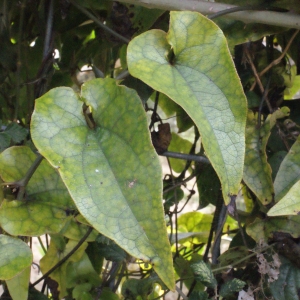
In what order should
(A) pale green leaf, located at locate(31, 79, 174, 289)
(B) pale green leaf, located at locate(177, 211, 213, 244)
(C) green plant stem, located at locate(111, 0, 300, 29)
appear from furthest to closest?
(B) pale green leaf, located at locate(177, 211, 213, 244) < (C) green plant stem, located at locate(111, 0, 300, 29) < (A) pale green leaf, located at locate(31, 79, 174, 289)

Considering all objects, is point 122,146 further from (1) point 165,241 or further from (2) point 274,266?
(2) point 274,266

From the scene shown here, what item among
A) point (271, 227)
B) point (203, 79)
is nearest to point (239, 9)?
point (203, 79)

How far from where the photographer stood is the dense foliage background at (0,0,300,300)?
1.10 ft

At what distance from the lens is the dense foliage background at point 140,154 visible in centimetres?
33

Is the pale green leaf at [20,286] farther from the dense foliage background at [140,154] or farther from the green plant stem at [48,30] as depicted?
the green plant stem at [48,30]

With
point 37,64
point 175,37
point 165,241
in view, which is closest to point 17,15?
point 37,64

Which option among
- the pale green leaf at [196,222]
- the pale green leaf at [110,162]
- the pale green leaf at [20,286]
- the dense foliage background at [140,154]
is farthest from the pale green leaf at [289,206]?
the pale green leaf at [196,222]

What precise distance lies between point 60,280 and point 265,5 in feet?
1.41

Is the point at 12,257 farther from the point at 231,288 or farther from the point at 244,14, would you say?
the point at 244,14

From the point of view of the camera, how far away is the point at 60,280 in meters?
0.60

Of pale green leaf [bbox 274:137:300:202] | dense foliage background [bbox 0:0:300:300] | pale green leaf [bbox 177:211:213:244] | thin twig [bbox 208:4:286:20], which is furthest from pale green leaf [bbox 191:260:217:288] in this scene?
pale green leaf [bbox 177:211:213:244]

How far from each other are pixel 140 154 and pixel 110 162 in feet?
0.09

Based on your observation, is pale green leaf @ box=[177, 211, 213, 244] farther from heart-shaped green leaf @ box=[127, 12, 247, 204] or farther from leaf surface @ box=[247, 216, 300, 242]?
heart-shaped green leaf @ box=[127, 12, 247, 204]

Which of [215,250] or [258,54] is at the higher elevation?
[258,54]
